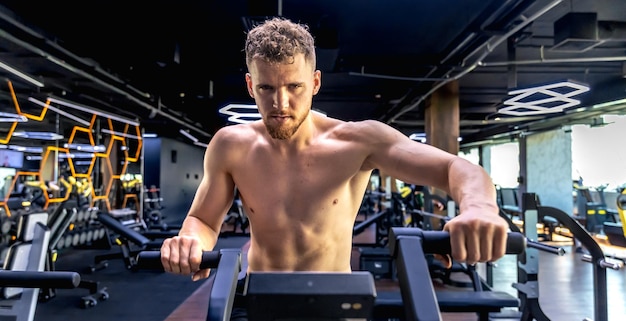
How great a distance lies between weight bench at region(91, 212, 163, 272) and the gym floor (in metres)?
0.14

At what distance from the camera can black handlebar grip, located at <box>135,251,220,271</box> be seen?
0.75m

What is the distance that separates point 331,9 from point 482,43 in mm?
1432

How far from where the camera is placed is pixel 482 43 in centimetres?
382

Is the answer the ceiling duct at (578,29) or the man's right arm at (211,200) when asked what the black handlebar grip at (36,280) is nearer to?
the man's right arm at (211,200)

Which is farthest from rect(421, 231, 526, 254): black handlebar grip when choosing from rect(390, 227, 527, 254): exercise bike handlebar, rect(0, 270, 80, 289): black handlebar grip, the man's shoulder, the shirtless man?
rect(0, 270, 80, 289): black handlebar grip

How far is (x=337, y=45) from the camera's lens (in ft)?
12.3

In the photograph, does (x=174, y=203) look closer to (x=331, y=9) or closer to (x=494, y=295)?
(x=331, y=9)

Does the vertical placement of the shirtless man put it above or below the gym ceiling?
below

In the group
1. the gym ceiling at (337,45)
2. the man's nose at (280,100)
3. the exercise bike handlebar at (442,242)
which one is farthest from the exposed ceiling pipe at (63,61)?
Answer: the exercise bike handlebar at (442,242)

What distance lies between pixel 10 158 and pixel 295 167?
9.14 m

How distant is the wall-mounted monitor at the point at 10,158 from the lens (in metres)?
7.86

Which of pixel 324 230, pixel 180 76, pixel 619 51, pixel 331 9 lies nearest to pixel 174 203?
pixel 180 76

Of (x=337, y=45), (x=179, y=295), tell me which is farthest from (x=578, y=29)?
(x=179, y=295)

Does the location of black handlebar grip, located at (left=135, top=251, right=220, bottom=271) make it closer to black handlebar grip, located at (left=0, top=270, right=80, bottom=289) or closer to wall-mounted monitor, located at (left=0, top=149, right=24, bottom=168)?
black handlebar grip, located at (left=0, top=270, right=80, bottom=289)
